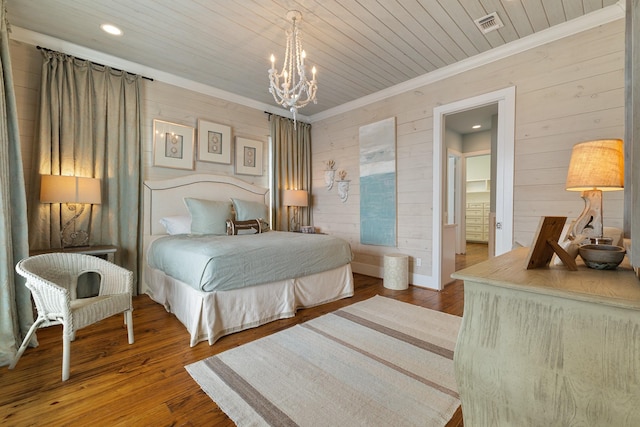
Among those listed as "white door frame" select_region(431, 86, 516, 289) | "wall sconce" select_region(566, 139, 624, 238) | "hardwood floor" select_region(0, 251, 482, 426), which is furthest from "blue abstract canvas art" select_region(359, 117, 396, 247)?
"wall sconce" select_region(566, 139, 624, 238)

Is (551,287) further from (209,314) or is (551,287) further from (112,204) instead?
(112,204)

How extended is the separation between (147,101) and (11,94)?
58.2 inches

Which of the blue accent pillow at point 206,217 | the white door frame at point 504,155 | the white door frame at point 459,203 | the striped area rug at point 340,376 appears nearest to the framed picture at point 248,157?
the blue accent pillow at point 206,217

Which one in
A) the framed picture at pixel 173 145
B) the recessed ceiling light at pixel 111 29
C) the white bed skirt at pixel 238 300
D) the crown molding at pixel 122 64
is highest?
the recessed ceiling light at pixel 111 29

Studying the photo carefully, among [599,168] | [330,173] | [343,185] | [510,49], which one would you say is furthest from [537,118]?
[330,173]

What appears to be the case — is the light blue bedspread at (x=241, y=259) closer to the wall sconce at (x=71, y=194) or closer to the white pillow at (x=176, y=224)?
the white pillow at (x=176, y=224)

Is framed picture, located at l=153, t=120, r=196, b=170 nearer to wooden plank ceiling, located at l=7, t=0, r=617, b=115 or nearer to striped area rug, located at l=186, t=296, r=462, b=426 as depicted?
wooden plank ceiling, located at l=7, t=0, r=617, b=115

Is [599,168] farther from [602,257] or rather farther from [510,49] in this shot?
Result: [510,49]

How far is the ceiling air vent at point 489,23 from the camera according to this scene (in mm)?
2385

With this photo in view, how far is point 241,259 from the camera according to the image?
222cm

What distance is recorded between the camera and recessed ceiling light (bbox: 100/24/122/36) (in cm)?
250

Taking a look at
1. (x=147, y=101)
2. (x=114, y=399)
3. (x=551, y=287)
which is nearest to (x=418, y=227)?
(x=551, y=287)

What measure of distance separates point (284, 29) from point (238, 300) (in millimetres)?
2535

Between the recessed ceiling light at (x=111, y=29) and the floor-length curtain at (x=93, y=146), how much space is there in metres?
0.54
